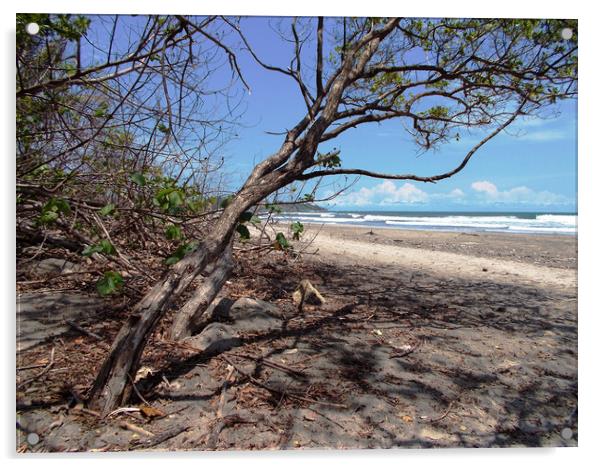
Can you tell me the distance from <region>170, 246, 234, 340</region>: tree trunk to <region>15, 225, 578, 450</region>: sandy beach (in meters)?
0.10

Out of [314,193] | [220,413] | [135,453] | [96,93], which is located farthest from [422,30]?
[135,453]

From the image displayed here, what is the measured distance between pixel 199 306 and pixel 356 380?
113cm

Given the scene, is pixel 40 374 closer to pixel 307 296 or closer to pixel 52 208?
pixel 52 208

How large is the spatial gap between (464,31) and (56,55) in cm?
287

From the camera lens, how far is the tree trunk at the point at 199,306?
2.61 m

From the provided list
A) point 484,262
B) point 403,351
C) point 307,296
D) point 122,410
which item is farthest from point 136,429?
point 484,262

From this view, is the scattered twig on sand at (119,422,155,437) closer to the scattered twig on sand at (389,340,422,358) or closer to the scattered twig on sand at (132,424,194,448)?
the scattered twig on sand at (132,424,194,448)

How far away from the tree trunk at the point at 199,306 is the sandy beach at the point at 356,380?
103 millimetres

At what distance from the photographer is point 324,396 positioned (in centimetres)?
209

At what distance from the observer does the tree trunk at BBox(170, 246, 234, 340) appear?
A: 261 centimetres

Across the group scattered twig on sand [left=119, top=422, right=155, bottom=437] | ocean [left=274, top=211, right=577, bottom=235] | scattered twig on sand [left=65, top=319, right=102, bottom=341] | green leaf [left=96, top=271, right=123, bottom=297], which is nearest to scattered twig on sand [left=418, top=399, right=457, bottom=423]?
scattered twig on sand [left=119, top=422, right=155, bottom=437]

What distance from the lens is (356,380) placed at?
229 cm

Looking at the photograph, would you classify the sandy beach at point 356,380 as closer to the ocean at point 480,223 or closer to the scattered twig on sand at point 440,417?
the scattered twig on sand at point 440,417

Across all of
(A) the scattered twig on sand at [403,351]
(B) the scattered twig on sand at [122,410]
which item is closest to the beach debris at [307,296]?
(A) the scattered twig on sand at [403,351]
